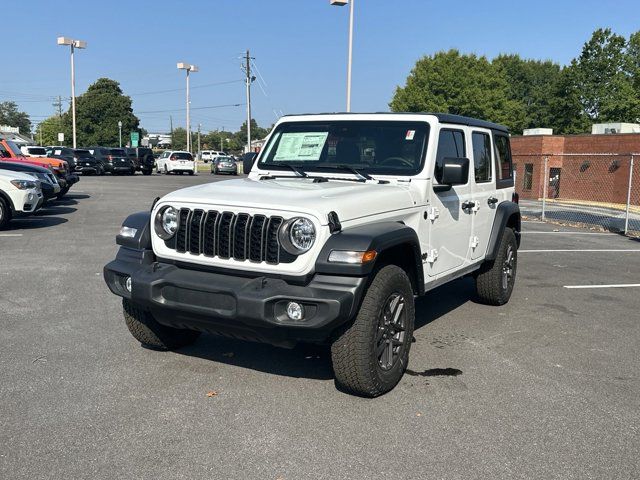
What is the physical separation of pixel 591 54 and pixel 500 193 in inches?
2200

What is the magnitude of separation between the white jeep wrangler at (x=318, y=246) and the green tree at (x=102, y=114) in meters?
87.0

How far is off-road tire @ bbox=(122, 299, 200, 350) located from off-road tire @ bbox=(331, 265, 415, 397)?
60.0 inches

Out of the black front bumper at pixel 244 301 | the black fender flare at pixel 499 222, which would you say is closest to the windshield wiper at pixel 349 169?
the black front bumper at pixel 244 301

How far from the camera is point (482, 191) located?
6301 mm

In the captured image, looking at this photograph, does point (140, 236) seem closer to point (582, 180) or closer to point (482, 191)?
point (482, 191)

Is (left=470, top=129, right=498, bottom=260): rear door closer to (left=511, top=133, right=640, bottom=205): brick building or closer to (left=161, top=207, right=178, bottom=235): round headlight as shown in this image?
(left=161, top=207, right=178, bottom=235): round headlight

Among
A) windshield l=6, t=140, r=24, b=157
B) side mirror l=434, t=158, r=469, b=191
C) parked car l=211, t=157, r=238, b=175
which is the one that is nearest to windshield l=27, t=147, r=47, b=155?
windshield l=6, t=140, r=24, b=157

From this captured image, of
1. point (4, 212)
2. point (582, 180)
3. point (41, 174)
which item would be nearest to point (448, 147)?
point (4, 212)

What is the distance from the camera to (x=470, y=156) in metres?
5.99

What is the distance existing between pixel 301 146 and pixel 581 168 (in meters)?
30.9

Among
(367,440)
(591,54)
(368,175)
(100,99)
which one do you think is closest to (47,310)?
(368,175)

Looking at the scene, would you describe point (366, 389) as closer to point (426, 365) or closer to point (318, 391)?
point (318, 391)

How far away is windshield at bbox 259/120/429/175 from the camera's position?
509cm

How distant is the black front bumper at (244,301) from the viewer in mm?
3717
